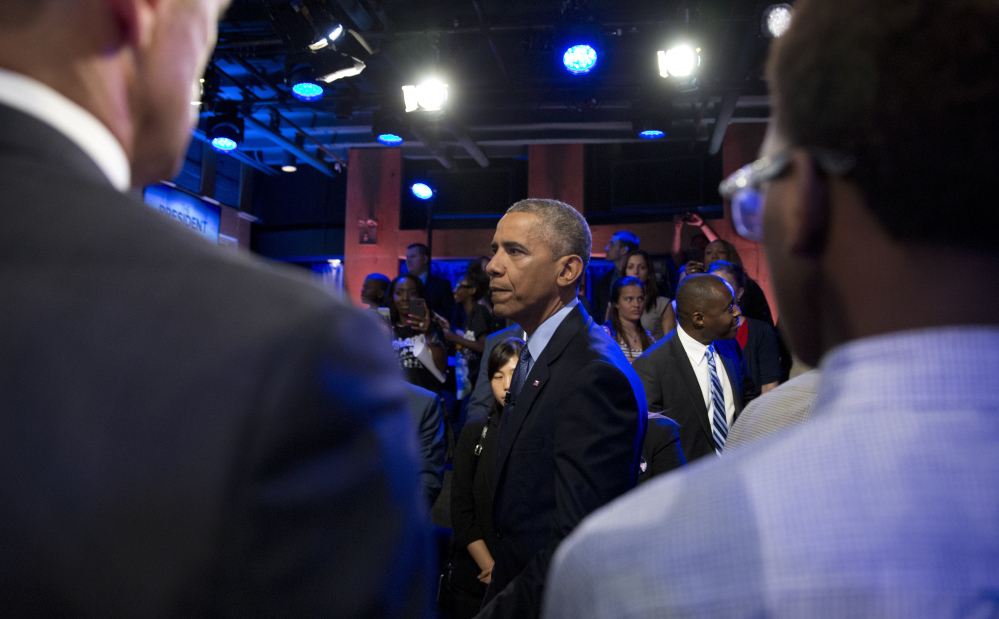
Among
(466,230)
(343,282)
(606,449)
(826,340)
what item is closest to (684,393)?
(606,449)

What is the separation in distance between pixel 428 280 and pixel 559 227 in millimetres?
6150

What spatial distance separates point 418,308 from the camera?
5.36 metres

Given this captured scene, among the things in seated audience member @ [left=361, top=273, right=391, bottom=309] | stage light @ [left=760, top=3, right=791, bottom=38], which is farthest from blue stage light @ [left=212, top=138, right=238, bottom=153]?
stage light @ [left=760, top=3, right=791, bottom=38]

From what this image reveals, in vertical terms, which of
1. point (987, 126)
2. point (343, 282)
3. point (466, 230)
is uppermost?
point (466, 230)

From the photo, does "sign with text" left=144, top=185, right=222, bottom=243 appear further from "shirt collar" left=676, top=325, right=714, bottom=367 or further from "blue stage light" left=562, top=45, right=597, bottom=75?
"shirt collar" left=676, top=325, right=714, bottom=367

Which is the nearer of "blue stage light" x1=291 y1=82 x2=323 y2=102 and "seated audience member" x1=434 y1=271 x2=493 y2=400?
"seated audience member" x1=434 y1=271 x2=493 y2=400

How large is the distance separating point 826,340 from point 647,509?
257mm

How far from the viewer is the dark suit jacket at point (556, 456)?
1830 mm

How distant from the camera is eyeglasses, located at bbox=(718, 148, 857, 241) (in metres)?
0.65

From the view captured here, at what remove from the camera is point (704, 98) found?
27.9 ft

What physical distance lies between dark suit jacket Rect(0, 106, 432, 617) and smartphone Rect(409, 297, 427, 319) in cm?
482

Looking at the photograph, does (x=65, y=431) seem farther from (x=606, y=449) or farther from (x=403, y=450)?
(x=606, y=449)

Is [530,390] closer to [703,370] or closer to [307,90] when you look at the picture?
[703,370]

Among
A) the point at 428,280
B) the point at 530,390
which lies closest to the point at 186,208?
the point at 428,280
